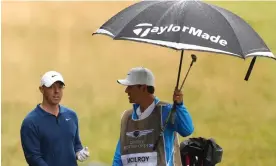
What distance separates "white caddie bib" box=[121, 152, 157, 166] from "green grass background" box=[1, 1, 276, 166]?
7.86 ft

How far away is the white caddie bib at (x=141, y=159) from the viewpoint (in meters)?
5.07

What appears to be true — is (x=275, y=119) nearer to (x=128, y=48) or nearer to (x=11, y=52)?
(x=128, y=48)

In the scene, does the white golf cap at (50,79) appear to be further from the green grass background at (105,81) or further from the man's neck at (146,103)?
the green grass background at (105,81)

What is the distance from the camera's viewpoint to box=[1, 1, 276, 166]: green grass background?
24.6 ft

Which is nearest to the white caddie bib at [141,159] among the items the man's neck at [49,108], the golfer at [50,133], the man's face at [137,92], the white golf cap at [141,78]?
the man's face at [137,92]

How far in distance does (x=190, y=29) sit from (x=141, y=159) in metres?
0.98

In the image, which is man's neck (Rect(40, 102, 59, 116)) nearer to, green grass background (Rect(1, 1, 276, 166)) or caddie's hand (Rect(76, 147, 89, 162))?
caddie's hand (Rect(76, 147, 89, 162))

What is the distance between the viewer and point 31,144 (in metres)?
5.49

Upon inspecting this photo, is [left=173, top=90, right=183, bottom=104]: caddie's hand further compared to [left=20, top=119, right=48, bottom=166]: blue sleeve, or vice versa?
[left=20, top=119, right=48, bottom=166]: blue sleeve

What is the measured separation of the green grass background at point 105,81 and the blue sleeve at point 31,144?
203 cm

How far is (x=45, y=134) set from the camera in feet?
18.2

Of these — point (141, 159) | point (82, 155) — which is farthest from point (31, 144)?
point (141, 159)

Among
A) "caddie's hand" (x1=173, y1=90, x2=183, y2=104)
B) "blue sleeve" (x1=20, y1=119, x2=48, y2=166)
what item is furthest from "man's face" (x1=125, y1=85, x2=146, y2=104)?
"blue sleeve" (x1=20, y1=119, x2=48, y2=166)

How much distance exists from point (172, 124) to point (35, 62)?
2850mm
